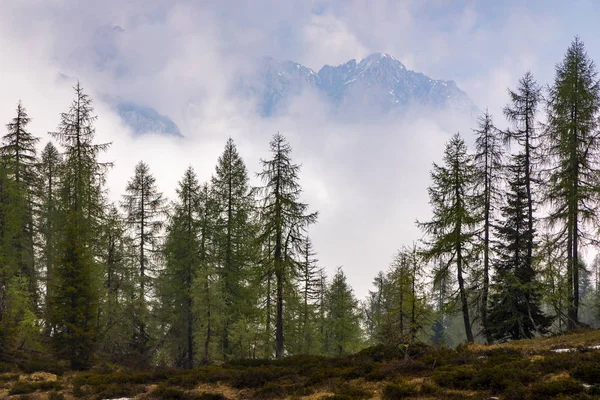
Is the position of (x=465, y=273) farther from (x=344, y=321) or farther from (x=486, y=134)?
(x=344, y=321)

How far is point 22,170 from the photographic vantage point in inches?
972

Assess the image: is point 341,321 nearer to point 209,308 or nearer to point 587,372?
point 209,308

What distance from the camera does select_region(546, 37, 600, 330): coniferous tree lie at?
1747cm

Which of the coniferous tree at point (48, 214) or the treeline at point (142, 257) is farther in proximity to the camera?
the coniferous tree at point (48, 214)

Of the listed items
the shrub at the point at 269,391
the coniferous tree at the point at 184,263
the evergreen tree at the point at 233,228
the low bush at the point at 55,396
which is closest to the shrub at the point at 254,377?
the shrub at the point at 269,391

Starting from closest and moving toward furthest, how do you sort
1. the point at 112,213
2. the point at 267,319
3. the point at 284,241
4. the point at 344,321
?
the point at 284,241 → the point at 267,319 → the point at 112,213 → the point at 344,321

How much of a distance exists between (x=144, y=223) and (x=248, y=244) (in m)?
8.29

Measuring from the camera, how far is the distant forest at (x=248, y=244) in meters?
18.0

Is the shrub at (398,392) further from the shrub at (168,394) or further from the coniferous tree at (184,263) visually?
the coniferous tree at (184,263)

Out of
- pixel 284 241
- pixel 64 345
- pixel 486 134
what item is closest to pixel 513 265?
pixel 486 134

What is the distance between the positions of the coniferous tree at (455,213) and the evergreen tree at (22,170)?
27.0 meters

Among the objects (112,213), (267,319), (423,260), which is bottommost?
(267,319)

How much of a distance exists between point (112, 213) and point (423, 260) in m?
23.1

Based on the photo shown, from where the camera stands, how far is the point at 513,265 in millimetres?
20422
